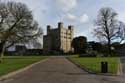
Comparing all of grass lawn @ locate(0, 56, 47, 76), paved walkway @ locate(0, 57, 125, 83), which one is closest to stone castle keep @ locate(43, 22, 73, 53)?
grass lawn @ locate(0, 56, 47, 76)

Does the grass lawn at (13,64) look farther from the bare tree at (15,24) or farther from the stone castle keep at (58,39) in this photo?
the stone castle keep at (58,39)

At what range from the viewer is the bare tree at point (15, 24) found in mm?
58691

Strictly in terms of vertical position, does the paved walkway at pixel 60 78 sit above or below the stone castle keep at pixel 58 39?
below

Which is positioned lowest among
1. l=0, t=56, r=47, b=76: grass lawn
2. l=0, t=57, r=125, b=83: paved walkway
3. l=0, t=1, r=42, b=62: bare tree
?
l=0, t=57, r=125, b=83: paved walkway

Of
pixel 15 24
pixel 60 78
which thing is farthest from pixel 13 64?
pixel 60 78

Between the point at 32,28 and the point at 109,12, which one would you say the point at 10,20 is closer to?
the point at 32,28

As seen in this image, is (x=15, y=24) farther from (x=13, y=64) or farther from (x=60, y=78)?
(x=60, y=78)

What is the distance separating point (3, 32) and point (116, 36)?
6169cm

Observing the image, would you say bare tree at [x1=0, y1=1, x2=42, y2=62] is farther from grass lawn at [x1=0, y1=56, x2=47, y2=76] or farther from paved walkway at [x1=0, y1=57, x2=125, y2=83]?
paved walkway at [x1=0, y1=57, x2=125, y2=83]

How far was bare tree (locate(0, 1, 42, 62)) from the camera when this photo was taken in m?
58.7

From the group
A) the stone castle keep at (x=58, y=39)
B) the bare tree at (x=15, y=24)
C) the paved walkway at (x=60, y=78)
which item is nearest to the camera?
the paved walkway at (x=60, y=78)

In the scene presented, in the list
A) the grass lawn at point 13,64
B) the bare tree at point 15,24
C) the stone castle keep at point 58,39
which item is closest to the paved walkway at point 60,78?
the grass lawn at point 13,64

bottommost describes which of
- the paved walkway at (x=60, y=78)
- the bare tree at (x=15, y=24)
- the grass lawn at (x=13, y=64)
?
the paved walkway at (x=60, y=78)

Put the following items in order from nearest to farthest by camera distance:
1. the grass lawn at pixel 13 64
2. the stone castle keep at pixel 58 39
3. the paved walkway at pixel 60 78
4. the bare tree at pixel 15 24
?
the paved walkway at pixel 60 78 < the grass lawn at pixel 13 64 < the bare tree at pixel 15 24 < the stone castle keep at pixel 58 39
